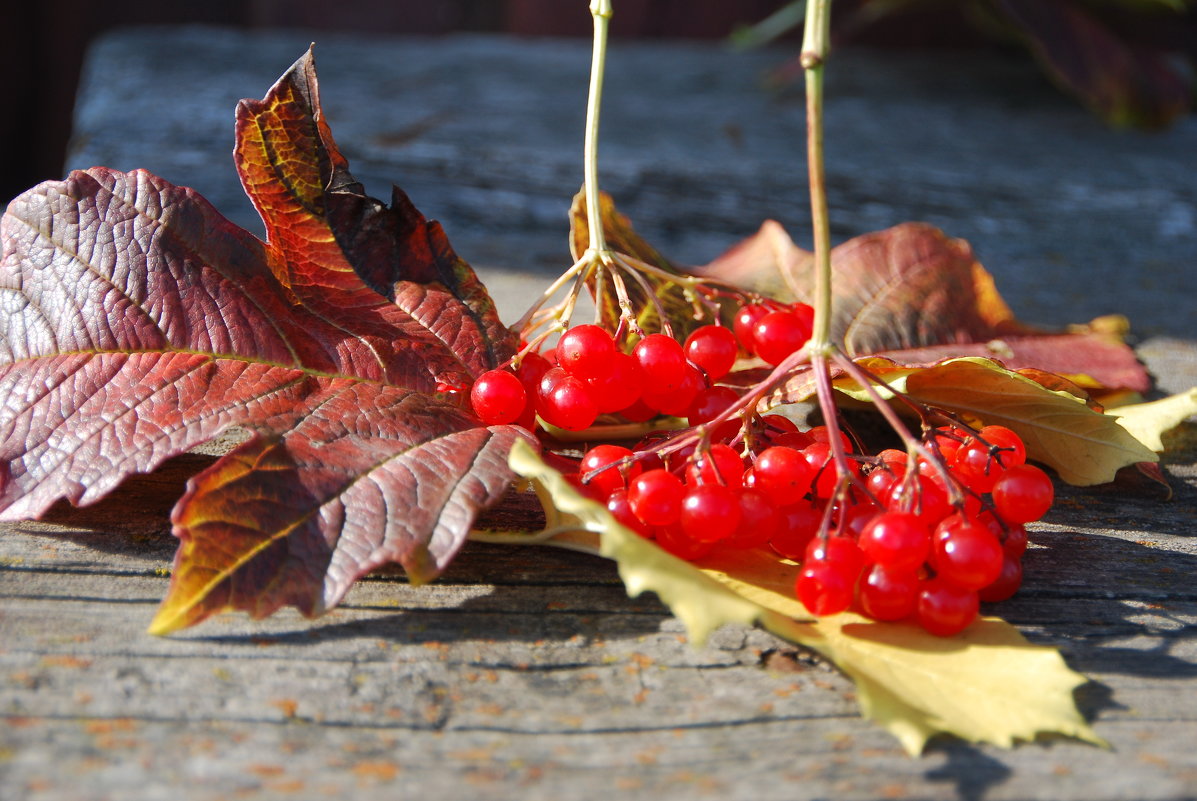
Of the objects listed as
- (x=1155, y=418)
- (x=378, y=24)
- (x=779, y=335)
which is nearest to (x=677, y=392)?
(x=779, y=335)

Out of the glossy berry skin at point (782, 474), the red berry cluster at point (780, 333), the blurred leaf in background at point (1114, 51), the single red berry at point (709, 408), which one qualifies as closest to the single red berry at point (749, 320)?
the red berry cluster at point (780, 333)

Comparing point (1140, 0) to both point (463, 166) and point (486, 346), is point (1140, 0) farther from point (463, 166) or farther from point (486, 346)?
point (486, 346)

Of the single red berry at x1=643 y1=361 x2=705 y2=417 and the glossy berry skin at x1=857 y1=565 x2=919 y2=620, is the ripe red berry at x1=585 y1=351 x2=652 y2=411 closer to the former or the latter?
the single red berry at x1=643 y1=361 x2=705 y2=417

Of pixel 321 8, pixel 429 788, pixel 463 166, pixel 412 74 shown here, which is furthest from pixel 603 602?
pixel 321 8

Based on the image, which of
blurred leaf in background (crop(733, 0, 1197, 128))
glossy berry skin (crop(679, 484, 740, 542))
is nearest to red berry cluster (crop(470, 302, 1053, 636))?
glossy berry skin (crop(679, 484, 740, 542))

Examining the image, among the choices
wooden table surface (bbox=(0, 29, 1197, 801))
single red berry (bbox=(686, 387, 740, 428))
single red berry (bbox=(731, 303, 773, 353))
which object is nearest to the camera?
wooden table surface (bbox=(0, 29, 1197, 801))

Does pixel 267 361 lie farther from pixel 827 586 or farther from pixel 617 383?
pixel 827 586
